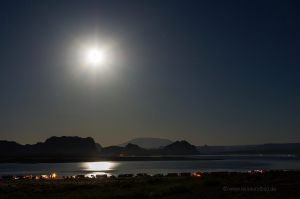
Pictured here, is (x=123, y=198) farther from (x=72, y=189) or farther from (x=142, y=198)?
(x=72, y=189)

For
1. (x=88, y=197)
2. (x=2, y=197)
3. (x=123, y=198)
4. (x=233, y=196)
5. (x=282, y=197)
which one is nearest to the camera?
(x=282, y=197)

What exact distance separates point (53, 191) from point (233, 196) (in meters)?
22.5

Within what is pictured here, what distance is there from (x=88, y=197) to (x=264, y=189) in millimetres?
14141

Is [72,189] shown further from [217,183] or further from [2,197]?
[217,183]

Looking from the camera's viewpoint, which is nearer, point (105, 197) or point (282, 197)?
point (282, 197)

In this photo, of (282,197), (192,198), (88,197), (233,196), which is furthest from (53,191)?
(282,197)

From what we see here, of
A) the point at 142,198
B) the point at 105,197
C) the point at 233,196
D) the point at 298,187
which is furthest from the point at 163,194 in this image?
the point at 298,187

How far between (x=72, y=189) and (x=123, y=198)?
48.4ft

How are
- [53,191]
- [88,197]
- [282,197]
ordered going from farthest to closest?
[53,191] → [88,197] → [282,197]

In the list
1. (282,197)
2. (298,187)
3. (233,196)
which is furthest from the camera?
(298,187)

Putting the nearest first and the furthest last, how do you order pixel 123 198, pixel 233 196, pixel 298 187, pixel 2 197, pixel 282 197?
pixel 282 197, pixel 233 196, pixel 298 187, pixel 123 198, pixel 2 197

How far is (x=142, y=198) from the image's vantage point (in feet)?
107

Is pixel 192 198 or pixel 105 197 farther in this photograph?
pixel 105 197

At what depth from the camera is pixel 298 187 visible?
29797 mm
